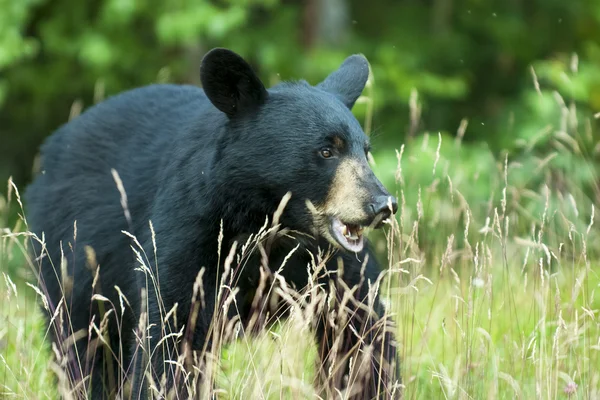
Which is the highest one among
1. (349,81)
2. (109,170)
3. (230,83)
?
(230,83)

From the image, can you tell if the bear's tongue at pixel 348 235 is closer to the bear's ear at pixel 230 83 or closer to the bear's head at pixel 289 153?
the bear's head at pixel 289 153

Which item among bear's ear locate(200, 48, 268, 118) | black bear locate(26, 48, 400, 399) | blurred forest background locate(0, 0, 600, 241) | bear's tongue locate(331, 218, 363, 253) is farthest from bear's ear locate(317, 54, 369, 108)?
blurred forest background locate(0, 0, 600, 241)

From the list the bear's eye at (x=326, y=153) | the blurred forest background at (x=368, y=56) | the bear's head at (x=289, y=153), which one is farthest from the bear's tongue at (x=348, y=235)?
the blurred forest background at (x=368, y=56)

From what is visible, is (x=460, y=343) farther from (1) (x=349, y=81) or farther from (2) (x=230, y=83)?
(2) (x=230, y=83)

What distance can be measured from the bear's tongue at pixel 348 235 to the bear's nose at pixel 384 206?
5.8 inches

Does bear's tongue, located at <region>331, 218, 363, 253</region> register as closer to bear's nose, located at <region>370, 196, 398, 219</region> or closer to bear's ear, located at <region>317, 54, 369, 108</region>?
bear's nose, located at <region>370, 196, 398, 219</region>

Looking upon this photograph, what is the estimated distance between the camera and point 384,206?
3.18 meters

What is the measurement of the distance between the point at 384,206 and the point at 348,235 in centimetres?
22

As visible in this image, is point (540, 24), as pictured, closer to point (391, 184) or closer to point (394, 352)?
point (391, 184)

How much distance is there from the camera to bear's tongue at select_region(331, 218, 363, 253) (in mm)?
3309

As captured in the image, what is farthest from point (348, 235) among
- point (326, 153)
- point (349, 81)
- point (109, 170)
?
point (109, 170)

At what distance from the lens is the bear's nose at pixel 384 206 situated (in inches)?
125

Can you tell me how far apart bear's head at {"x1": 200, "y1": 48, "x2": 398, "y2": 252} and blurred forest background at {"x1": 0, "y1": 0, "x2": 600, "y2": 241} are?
4181 millimetres

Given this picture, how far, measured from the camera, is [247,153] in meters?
3.52
